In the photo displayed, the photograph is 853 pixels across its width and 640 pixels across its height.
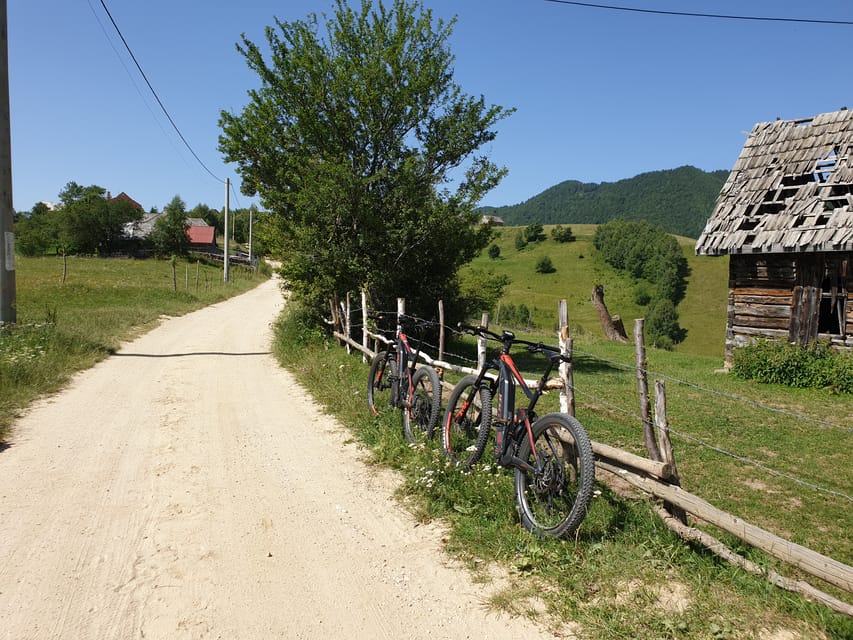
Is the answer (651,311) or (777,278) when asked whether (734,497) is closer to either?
(777,278)

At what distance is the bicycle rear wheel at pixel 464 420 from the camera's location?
5.09 m

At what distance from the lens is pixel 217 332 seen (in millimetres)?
15969

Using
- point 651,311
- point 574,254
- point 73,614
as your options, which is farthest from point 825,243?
point 574,254

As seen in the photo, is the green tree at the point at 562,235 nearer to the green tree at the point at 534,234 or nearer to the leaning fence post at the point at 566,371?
the green tree at the point at 534,234

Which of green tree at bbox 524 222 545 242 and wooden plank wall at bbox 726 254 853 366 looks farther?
green tree at bbox 524 222 545 242

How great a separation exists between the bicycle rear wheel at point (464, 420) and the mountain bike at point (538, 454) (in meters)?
0.02

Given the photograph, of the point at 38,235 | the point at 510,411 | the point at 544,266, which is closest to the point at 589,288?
the point at 544,266

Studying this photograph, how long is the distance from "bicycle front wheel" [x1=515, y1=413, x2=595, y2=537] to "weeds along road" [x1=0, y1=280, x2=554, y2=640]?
27.8 inches

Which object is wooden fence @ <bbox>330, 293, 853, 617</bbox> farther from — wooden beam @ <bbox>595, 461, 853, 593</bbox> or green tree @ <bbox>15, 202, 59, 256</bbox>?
green tree @ <bbox>15, 202, 59, 256</bbox>

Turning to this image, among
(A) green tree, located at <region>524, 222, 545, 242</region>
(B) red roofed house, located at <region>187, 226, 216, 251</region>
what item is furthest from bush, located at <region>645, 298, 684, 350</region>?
(B) red roofed house, located at <region>187, 226, 216, 251</region>

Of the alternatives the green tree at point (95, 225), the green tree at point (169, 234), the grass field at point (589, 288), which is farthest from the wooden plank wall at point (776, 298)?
the green tree at point (95, 225)

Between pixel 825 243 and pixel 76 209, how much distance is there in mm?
70289

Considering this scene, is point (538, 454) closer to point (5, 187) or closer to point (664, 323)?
point (5, 187)

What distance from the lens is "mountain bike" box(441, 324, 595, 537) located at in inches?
144
